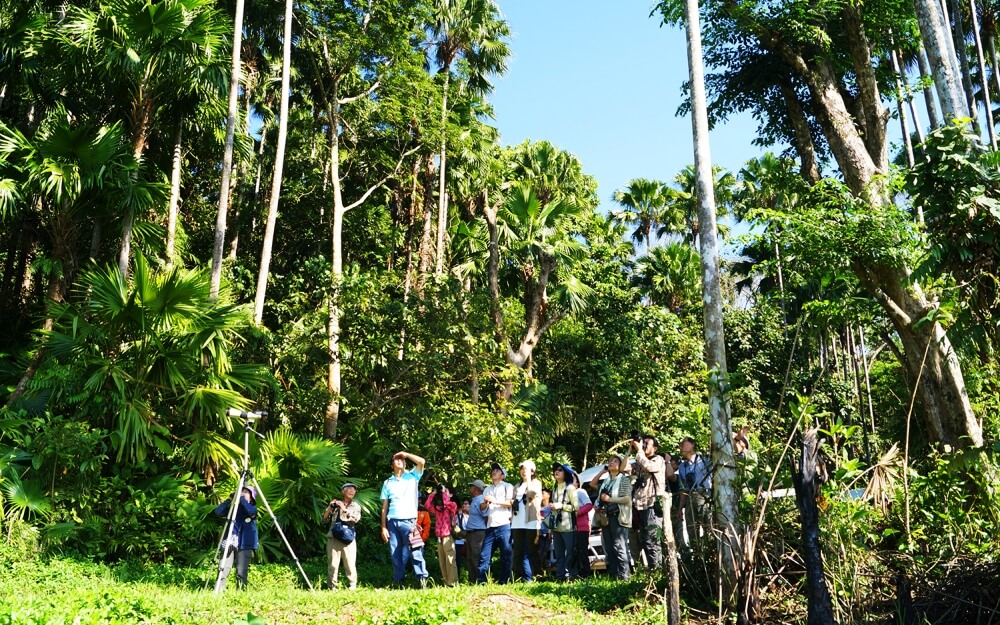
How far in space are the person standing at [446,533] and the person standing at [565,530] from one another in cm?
146

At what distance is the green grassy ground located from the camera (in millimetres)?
6762

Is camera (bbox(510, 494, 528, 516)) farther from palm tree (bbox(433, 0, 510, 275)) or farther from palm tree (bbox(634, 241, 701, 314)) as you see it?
palm tree (bbox(634, 241, 701, 314))

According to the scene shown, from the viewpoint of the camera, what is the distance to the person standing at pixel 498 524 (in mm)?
10656

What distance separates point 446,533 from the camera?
11.3m

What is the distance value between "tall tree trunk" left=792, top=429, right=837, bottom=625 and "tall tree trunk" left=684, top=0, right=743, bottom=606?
2.62ft

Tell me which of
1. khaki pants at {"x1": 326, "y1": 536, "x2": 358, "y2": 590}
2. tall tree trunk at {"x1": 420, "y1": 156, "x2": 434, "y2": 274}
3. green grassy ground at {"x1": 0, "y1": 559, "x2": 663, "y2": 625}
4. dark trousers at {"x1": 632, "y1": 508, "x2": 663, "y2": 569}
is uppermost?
tall tree trunk at {"x1": 420, "y1": 156, "x2": 434, "y2": 274}

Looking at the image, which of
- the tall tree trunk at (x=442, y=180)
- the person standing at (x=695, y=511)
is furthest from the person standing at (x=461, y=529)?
the tall tree trunk at (x=442, y=180)

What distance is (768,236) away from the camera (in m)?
10.1

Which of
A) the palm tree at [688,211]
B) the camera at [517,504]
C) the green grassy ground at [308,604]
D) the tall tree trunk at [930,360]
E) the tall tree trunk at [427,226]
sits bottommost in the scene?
the green grassy ground at [308,604]

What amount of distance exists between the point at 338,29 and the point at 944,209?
14105 mm

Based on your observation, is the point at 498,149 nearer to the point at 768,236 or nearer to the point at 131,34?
the point at 131,34

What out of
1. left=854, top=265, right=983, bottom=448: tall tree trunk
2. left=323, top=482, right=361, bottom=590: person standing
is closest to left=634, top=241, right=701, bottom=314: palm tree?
left=854, top=265, right=983, bottom=448: tall tree trunk

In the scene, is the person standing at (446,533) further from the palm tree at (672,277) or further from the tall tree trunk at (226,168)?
the palm tree at (672,277)

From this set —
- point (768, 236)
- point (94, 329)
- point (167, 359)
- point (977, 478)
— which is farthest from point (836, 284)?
point (94, 329)
